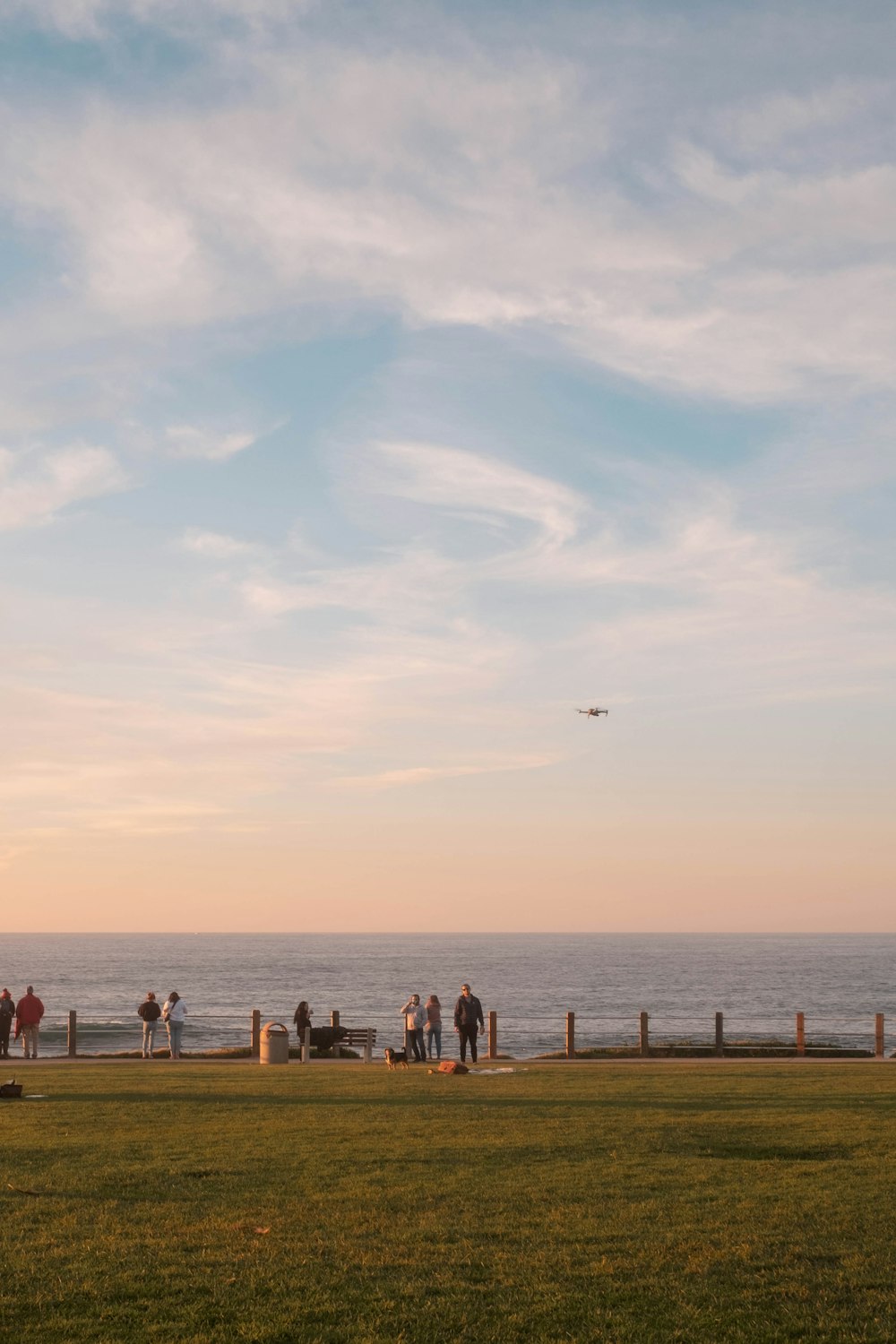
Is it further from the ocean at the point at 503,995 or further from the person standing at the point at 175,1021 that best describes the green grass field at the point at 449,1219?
the ocean at the point at 503,995

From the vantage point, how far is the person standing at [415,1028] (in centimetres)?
2650

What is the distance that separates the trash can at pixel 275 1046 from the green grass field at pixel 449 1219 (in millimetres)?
9371

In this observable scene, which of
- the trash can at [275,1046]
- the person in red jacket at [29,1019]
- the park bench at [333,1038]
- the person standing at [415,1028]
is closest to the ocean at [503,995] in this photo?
the park bench at [333,1038]

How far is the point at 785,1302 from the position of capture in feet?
25.0

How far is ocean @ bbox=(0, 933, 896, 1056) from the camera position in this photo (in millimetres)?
55125

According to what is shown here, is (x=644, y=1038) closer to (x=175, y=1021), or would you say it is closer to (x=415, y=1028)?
(x=415, y=1028)

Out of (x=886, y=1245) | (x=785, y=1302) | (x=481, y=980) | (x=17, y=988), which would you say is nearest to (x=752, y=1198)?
(x=886, y=1245)

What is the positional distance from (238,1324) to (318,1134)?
7.36 metres

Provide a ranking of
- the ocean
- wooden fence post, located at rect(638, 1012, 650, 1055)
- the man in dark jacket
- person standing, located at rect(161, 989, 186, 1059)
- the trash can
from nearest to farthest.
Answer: the man in dark jacket → the trash can → person standing, located at rect(161, 989, 186, 1059) → wooden fence post, located at rect(638, 1012, 650, 1055) → the ocean

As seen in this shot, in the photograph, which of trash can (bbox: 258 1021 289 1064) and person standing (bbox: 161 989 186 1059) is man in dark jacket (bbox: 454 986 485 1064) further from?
person standing (bbox: 161 989 186 1059)

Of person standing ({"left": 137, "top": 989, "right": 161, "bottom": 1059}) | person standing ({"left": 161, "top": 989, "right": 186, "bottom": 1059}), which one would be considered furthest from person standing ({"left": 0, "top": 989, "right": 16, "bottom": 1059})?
person standing ({"left": 161, "top": 989, "right": 186, "bottom": 1059})

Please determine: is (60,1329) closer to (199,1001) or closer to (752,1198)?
(752,1198)

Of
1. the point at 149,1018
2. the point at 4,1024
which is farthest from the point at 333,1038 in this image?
the point at 4,1024

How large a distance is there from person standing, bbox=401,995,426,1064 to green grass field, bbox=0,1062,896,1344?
9.00 meters
